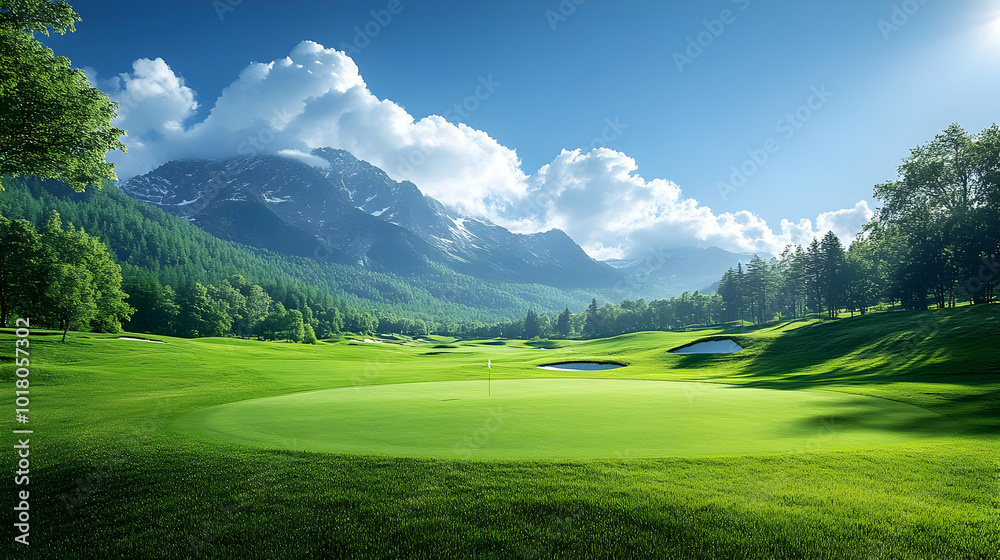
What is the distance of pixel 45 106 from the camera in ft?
47.0

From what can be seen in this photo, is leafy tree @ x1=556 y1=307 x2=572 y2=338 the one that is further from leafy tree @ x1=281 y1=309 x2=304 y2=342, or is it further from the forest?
leafy tree @ x1=281 y1=309 x2=304 y2=342

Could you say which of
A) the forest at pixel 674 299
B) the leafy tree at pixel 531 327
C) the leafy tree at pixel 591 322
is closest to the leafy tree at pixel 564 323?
the forest at pixel 674 299

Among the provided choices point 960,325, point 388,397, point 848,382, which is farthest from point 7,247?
point 960,325

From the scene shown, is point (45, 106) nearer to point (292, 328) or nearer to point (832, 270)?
→ point (292, 328)

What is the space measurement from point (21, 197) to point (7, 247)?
172 meters

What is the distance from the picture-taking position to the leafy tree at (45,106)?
13.8m

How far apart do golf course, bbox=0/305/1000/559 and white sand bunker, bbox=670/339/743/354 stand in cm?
3036

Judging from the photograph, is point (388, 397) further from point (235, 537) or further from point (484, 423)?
point (235, 537)

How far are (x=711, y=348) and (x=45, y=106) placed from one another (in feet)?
192

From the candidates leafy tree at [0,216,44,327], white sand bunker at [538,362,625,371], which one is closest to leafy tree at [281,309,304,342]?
leafy tree at [0,216,44,327]

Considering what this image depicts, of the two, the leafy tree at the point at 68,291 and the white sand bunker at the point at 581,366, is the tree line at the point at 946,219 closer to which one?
the white sand bunker at the point at 581,366

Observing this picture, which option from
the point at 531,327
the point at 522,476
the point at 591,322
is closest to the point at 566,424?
the point at 522,476

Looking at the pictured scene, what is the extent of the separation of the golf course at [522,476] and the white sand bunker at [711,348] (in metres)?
30.4

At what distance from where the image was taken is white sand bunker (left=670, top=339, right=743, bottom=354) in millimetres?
49438
